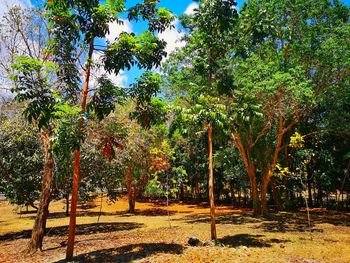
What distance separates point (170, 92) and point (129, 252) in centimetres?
1294

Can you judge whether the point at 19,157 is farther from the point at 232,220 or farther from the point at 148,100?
the point at 232,220

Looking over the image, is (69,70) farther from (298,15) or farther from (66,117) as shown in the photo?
(298,15)

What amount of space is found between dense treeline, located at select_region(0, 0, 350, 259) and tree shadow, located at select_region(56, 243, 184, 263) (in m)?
1.30

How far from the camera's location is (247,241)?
1465 cm

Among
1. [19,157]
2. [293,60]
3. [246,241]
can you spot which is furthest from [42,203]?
[293,60]

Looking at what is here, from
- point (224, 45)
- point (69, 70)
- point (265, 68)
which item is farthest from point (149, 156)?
point (69, 70)

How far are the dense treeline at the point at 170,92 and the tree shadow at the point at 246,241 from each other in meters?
1.38

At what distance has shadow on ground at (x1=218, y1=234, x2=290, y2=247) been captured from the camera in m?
13.8

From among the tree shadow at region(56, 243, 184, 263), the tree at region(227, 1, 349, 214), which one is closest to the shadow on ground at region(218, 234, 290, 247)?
the tree shadow at region(56, 243, 184, 263)

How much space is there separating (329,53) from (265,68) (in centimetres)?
396

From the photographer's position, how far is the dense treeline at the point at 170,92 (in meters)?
Result: 10.5

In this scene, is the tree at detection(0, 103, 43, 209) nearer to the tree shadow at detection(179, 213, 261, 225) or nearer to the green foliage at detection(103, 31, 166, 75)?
the green foliage at detection(103, 31, 166, 75)

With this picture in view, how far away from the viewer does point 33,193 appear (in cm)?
1981

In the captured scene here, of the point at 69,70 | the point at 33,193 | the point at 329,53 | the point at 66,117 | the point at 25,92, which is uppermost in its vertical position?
the point at 329,53
